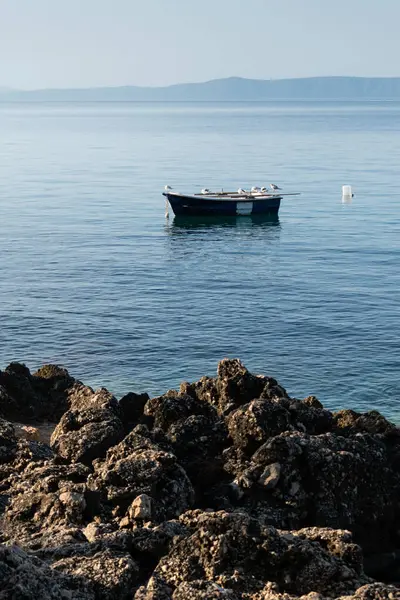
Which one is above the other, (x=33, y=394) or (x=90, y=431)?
(x=90, y=431)

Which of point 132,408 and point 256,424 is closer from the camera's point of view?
point 256,424

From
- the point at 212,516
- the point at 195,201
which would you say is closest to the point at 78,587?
the point at 212,516

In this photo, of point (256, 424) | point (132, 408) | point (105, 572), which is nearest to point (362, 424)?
point (256, 424)

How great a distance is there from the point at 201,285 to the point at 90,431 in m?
38.4

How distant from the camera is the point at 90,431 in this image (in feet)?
81.4

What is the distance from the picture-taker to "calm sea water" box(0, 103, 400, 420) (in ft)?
143

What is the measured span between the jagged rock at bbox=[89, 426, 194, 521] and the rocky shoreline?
3cm

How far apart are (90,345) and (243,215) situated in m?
48.0

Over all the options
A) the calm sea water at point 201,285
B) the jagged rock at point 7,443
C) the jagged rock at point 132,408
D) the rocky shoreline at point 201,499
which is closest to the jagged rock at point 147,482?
the rocky shoreline at point 201,499

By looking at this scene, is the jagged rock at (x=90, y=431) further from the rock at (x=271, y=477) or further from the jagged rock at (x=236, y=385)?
the rock at (x=271, y=477)

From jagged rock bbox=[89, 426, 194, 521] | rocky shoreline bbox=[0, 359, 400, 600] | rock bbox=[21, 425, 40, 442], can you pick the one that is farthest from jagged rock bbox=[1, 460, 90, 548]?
rock bbox=[21, 425, 40, 442]

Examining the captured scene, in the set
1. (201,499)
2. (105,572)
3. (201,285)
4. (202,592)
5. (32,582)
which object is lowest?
(201,285)

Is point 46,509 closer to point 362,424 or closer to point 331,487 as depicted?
point 331,487

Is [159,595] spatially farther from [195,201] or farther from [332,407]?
[195,201]
